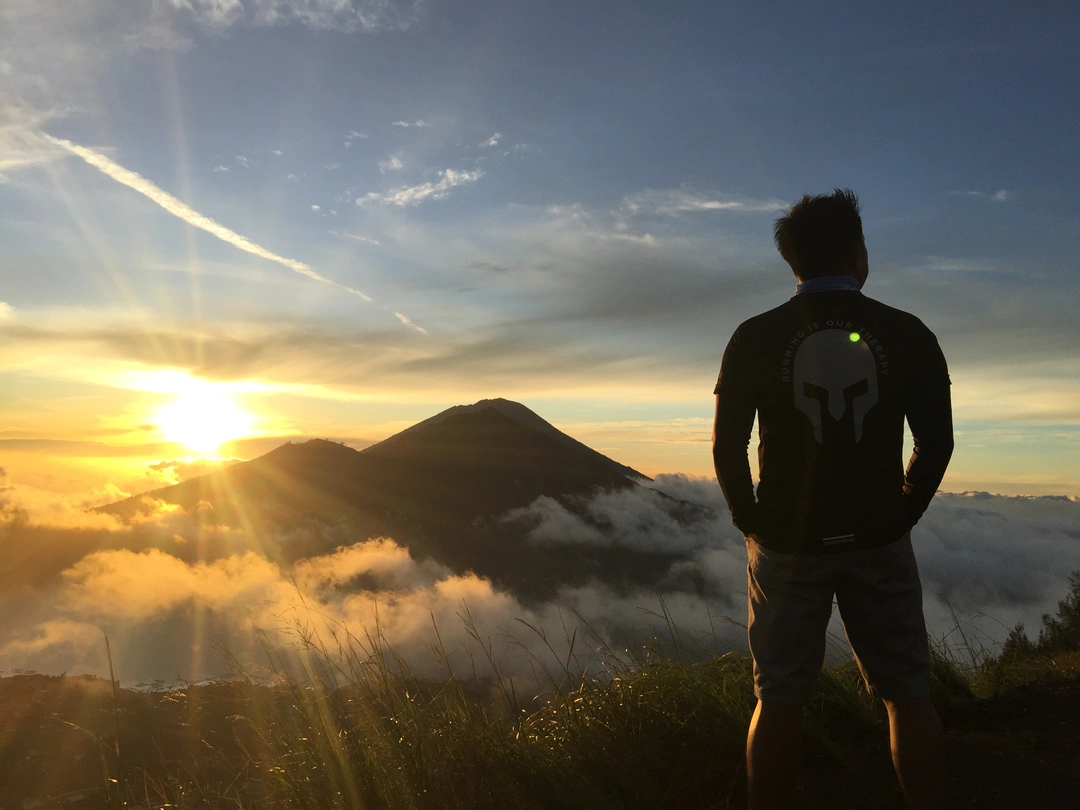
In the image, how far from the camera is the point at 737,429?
2252mm

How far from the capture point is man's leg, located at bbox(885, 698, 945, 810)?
2105mm

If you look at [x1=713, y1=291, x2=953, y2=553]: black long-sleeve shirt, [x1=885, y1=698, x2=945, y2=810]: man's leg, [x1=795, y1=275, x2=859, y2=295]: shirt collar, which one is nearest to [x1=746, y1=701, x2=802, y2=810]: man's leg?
[x1=885, y1=698, x2=945, y2=810]: man's leg

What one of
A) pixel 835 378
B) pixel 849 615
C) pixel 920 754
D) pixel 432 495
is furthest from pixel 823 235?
pixel 432 495

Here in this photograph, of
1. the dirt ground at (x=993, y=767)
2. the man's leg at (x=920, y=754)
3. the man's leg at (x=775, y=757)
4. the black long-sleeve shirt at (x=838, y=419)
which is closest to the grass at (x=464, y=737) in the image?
the dirt ground at (x=993, y=767)

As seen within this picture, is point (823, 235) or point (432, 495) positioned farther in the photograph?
point (432, 495)

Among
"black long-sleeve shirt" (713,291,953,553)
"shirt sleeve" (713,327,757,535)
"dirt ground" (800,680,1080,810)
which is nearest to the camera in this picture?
"black long-sleeve shirt" (713,291,953,553)

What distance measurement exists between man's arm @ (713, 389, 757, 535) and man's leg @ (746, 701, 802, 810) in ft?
1.92

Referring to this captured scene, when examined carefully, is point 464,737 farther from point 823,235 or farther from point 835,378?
point 823,235

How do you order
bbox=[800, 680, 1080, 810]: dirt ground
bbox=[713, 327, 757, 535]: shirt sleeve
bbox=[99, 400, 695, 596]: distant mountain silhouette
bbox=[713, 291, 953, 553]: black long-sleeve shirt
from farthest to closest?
bbox=[99, 400, 695, 596]: distant mountain silhouette, bbox=[800, 680, 1080, 810]: dirt ground, bbox=[713, 327, 757, 535]: shirt sleeve, bbox=[713, 291, 953, 553]: black long-sleeve shirt

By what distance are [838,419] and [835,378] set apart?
0.43ft

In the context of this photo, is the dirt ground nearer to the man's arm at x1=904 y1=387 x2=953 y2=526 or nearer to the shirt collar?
the man's arm at x1=904 y1=387 x2=953 y2=526

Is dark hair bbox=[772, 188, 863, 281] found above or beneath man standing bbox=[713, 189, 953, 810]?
above

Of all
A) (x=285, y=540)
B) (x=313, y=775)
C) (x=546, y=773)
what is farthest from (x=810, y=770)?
(x=285, y=540)

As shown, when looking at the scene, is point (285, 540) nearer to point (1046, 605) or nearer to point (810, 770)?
point (810, 770)
